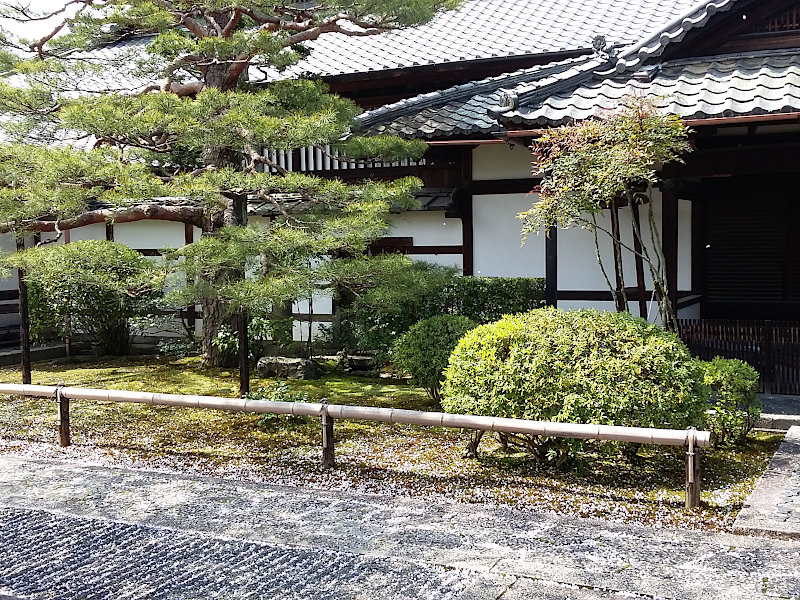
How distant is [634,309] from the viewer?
10.4 m

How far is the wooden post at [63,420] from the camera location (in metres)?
7.84

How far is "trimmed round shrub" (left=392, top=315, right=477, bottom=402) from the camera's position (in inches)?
343

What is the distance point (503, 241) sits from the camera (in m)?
11.3

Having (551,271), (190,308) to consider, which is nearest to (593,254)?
(551,271)

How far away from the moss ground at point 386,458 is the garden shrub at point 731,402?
0.59 feet

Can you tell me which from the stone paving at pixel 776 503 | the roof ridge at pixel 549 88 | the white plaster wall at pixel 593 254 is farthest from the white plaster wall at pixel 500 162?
the stone paving at pixel 776 503

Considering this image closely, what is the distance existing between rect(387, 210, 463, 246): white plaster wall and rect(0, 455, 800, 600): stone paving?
6167 millimetres

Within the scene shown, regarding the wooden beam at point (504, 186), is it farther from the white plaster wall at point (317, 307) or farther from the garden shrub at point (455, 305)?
the white plaster wall at point (317, 307)

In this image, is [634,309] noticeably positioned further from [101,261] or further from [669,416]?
[101,261]

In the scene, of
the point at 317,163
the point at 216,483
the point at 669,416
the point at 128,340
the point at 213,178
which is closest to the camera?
the point at 669,416

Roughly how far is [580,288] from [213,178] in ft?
17.8

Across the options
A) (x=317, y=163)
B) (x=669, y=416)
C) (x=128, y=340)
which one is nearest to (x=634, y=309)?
(x=669, y=416)

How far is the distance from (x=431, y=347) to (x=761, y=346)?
3.60 m

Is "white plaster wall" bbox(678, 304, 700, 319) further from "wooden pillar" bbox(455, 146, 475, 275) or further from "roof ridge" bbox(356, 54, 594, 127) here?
"roof ridge" bbox(356, 54, 594, 127)
